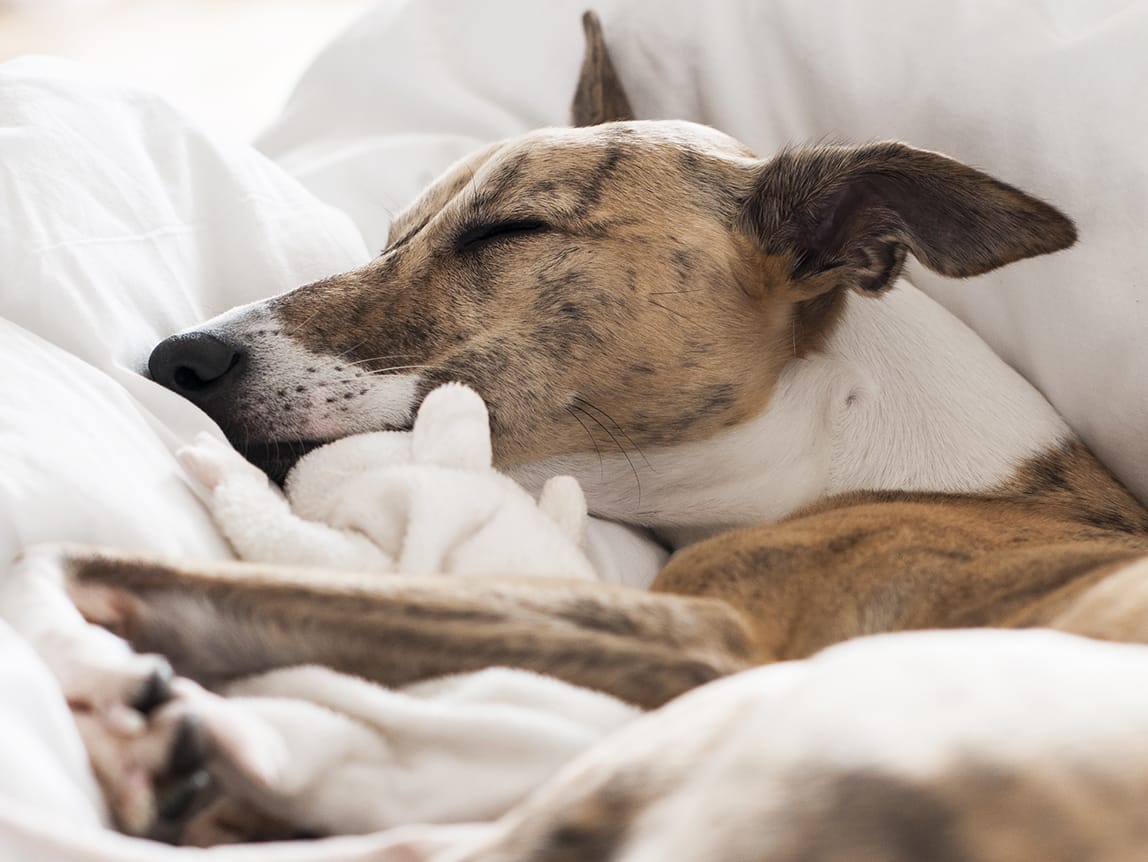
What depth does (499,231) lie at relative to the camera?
1.69m

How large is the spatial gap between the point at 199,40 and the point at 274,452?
515 cm

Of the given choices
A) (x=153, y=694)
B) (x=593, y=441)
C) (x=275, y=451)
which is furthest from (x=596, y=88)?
(x=153, y=694)

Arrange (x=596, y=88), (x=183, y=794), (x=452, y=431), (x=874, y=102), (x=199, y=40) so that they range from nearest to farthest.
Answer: (x=183, y=794)
(x=452, y=431)
(x=874, y=102)
(x=596, y=88)
(x=199, y=40)

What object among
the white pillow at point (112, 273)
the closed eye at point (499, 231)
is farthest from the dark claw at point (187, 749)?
the closed eye at point (499, 231)

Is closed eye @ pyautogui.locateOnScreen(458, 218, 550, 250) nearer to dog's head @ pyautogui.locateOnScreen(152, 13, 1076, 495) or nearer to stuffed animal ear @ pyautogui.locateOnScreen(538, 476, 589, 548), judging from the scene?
dog's head @ pyautogui.locateOnScreen(152, 13, 1076, 495)

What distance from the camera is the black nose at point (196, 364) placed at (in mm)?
1488

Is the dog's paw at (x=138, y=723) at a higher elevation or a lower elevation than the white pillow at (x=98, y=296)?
lower

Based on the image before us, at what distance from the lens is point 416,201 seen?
1907mm

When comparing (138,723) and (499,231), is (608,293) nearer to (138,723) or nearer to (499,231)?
(499,231)

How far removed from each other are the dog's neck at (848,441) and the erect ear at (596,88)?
75cm

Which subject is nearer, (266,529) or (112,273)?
(266,529)

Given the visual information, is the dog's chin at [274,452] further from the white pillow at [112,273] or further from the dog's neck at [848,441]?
the dog's neck at [848,441]

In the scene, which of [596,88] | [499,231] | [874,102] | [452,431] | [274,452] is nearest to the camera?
[452,431]

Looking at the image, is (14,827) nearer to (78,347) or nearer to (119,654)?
(119,654)
